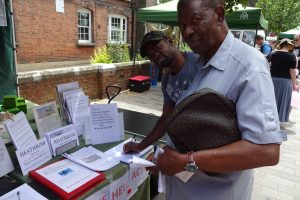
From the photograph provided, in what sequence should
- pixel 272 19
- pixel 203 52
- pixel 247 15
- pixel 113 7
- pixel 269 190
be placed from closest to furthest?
1. pixel 203 52
2. pixel 269 190
3. pixel 247 15
4. pixel 113 7
5. pixel 272 19

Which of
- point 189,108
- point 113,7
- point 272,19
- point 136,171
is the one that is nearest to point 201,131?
point 189,108

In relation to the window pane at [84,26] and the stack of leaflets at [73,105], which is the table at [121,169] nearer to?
the stack of leaflets at [73,105]

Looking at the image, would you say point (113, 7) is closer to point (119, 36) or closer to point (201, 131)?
point (119, 36)

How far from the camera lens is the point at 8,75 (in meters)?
3.80

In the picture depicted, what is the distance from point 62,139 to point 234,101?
4.11 feet

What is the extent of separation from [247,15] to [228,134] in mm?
5378

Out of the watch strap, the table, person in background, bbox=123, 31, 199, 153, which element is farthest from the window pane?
the watch strap

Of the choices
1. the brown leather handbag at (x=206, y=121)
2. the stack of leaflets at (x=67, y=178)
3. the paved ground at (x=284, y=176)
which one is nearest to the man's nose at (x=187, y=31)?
the brown leather handbag at (x=206, y=121)

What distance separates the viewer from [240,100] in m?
0.86

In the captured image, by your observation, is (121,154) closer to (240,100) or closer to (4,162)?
(4,162)

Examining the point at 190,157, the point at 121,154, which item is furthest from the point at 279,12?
the point at 190,157

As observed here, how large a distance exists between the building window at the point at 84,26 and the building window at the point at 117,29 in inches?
50.8

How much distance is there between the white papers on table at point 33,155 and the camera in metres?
1.44

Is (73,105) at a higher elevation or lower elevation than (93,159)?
higher
